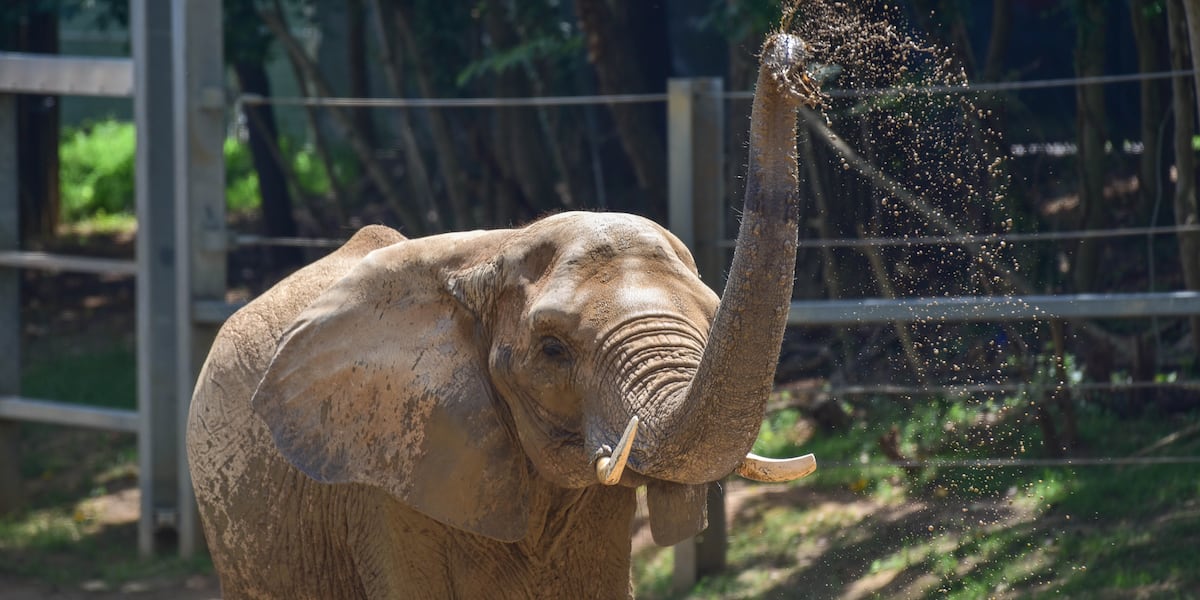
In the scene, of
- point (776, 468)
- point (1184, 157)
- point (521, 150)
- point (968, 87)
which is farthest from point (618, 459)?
point (521, 150)

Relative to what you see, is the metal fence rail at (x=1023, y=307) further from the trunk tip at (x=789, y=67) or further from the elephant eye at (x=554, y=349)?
the trunk tip at (x=789, y=67)

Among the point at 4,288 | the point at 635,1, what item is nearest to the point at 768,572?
the point at 4,288

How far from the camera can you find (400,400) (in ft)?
12.5

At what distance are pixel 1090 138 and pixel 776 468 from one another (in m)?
4.81

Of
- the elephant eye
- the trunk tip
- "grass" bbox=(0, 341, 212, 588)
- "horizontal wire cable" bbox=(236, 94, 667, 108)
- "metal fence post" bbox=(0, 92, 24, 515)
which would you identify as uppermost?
the trunk tip

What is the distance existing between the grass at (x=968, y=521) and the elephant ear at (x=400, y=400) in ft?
7.50

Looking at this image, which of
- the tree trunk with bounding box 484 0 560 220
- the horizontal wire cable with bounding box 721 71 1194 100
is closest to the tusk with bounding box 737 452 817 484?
the horizontal wire cable with bounding box 721 71 1194 100

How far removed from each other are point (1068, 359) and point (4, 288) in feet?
18.3

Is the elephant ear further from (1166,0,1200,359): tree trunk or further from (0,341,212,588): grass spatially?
(1166,0,1200,359): tree trunk

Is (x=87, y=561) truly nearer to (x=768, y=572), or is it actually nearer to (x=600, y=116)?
(x=768, y=572)

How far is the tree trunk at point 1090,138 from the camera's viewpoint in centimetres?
734

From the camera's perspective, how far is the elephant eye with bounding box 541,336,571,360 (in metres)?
3.50

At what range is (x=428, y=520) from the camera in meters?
3.90

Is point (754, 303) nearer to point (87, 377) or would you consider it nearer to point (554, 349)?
point (554, 349)
